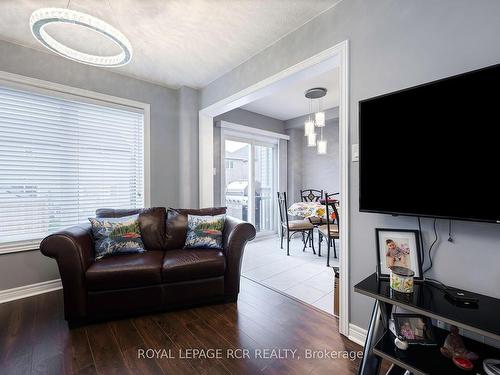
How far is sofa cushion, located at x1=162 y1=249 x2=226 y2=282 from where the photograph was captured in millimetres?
2129

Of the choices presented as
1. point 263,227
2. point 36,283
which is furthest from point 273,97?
point 36,283

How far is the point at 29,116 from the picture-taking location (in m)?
2.57

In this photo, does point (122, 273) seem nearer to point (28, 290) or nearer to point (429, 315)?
point (28, 290)

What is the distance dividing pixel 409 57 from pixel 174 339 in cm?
259

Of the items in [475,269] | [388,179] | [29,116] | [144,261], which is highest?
[29,116]

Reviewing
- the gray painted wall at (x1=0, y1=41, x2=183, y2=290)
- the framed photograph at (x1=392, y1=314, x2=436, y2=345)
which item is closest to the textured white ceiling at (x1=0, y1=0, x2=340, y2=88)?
the gray painted wall at (x1=0, y1=41, x2=183, y2=290)

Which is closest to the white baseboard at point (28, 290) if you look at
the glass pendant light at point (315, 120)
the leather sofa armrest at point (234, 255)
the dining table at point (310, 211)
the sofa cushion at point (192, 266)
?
the sofa cushion at point (192, 266)

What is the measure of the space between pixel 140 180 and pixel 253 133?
238cm

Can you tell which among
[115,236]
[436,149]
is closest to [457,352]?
[436,149]

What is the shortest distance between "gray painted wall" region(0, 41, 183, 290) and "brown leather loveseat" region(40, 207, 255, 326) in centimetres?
90

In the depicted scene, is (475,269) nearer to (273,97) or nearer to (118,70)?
(273,97)

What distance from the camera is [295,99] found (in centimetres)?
422

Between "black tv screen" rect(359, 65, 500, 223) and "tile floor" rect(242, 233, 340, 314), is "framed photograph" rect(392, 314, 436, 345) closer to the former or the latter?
"black tv screen" rect(359, 65, 500, 223)

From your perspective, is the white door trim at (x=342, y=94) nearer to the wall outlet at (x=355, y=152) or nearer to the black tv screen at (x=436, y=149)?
the wall outlet at (x=355, y=152)
